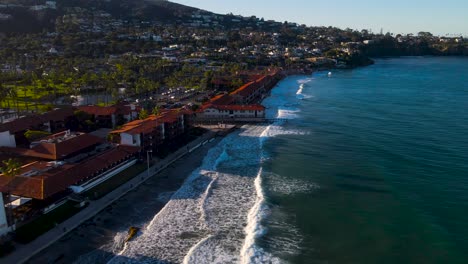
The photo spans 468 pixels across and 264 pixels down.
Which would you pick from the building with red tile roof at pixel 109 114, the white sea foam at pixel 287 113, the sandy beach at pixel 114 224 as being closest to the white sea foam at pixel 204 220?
the sandy beach at pixel 114 224

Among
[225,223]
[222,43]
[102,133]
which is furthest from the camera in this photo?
[222,43]

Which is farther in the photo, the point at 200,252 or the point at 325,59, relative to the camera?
the point at 325,59

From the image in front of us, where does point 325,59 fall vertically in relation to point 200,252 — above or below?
above

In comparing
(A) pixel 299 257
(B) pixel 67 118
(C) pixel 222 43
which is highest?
(C) pixel 222 43

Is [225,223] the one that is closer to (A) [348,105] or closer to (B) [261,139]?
(B) [261,139]

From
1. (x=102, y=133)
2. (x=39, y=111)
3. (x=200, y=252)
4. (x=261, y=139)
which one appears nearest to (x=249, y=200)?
(x=200, y=252)

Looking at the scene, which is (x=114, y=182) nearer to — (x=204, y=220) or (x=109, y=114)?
(x=204, y=220)

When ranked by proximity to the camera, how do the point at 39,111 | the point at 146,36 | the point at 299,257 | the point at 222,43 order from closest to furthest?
the point at 299,257 < the point at 39,111 < the point at 146,36 < the point at 222,43
